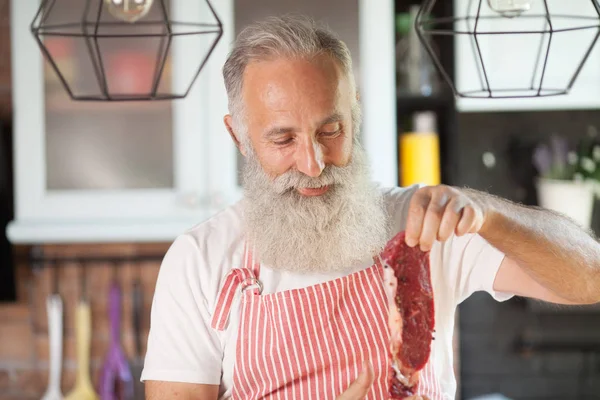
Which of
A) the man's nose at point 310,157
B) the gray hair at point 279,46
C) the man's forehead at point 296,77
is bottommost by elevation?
the man's nose at point 310,157

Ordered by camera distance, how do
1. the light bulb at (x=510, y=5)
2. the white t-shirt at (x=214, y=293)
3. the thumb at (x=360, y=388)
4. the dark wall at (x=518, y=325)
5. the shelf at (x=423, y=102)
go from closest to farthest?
the light bulb at (x=510, y=5)
the thumb at (x=360, y=388)
the white t-shirt at (x=214, y=293)
the shelf at (x=423, y=102)
the dark wall at (x=518, y=325)

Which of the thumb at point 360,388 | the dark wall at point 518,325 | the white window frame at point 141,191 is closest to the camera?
the thumb at point 360,388

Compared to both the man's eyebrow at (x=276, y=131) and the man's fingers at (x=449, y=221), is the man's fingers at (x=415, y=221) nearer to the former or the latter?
the man's fingers at (x=449, y=221)

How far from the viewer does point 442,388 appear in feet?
5.34

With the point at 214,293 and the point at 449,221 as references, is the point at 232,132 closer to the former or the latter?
the point at 214,293

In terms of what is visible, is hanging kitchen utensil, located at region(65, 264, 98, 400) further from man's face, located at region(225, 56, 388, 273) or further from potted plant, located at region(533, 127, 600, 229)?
potted plant, located at region(533, 127, 600, 229)

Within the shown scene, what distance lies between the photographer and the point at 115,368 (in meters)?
2.78

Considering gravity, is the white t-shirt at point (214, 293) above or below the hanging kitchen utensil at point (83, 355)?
above

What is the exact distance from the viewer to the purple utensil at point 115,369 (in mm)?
2766

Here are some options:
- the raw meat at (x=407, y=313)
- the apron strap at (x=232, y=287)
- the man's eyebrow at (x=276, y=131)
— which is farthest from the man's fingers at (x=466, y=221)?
the apron strap at (x=232, y=287)

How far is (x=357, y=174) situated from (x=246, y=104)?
238mm

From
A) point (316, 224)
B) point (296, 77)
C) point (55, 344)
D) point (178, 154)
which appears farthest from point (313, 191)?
point (55, 344)

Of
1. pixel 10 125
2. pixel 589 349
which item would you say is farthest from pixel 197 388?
pixel 589 349

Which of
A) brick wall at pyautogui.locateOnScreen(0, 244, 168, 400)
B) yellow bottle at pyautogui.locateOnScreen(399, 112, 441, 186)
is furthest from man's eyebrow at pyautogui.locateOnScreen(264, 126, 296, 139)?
brick wall at pyautogui.locateOnScreen(0, 244, 168, 400)
